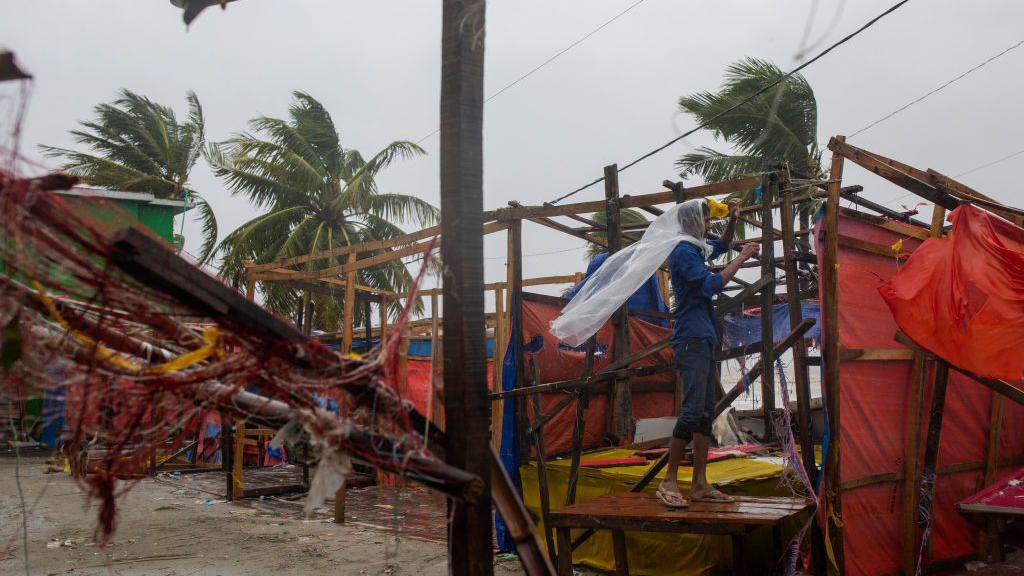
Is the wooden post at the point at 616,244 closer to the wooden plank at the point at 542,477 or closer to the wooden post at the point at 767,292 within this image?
the wooden plank at the point at 542,477

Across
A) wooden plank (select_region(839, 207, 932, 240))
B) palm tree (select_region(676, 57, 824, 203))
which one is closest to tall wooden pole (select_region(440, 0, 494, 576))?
wooden plank (select_region(839, 207, 932, 240))

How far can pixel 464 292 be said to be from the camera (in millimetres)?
2691

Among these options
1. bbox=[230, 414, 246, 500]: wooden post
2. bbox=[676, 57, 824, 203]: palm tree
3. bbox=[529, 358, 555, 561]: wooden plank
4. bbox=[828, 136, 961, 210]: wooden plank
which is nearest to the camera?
bbox=[828, 136, 961, 210]: wooden plank

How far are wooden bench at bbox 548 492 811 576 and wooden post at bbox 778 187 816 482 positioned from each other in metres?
0.37

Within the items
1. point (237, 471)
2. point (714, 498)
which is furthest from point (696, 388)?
point (237, 471)

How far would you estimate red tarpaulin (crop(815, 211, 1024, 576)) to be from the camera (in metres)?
5.07

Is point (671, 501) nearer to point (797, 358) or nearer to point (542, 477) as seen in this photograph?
point (797, 358)

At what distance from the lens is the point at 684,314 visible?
5.14m

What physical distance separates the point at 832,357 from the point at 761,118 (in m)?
13.9

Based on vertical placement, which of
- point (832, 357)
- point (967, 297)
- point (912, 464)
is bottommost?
point (912, 464)

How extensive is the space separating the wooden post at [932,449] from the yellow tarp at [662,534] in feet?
3.53

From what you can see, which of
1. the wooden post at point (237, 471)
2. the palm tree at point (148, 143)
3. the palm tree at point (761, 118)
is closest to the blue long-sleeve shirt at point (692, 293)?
the wooden post at point (237, 471)

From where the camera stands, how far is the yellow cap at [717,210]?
5367mm

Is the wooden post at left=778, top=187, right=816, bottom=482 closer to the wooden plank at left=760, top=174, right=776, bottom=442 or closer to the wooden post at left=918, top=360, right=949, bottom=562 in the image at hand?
the wooden plank at left=760, top=174, right=776, bottom=442
